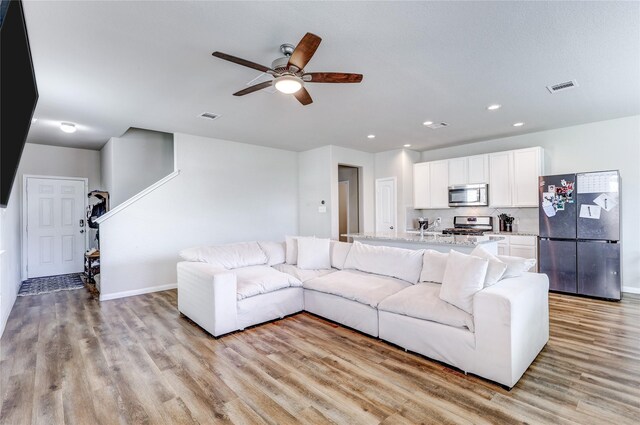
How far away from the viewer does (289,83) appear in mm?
2535

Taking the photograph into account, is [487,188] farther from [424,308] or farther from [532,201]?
[424,308]

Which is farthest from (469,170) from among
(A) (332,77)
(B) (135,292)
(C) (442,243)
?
(B) (135,292)

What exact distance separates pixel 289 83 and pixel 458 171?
15.3 feet

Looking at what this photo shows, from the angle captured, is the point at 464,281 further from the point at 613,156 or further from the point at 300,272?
the point at 613,156

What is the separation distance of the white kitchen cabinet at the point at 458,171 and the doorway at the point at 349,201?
2.28 metres

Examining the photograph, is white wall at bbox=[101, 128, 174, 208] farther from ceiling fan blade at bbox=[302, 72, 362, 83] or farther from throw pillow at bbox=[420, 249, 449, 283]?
throw pillow at bbox=[420, 249, 449, 283]

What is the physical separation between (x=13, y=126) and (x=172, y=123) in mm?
2454

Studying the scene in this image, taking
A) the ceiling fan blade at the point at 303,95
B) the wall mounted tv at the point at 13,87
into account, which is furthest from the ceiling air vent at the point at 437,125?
the wall mounted tv at the point at 13,87

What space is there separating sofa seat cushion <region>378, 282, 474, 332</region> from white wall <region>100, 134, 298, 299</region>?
151 inches

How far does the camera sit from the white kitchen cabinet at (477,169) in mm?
5746

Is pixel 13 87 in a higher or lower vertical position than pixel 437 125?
lower

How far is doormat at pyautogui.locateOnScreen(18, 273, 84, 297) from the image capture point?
4.98 metres

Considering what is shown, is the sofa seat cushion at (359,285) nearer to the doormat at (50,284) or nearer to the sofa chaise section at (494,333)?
the sofa chaise section at (494,333)

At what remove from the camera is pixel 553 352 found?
9.08 ft
